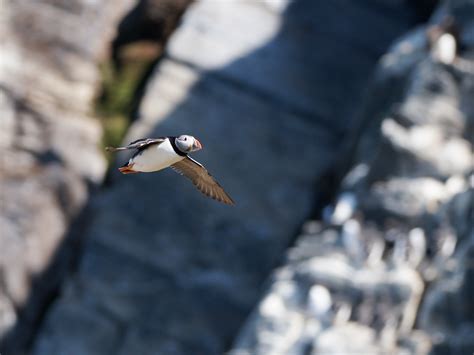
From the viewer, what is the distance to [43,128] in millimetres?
12922

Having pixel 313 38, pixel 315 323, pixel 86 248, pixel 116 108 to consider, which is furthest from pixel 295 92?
pixel 315 323

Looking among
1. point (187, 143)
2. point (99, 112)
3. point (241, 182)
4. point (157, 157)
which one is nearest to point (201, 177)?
point (157, 157)

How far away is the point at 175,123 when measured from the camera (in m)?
13.2

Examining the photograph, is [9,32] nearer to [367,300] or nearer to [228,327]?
[228,327]

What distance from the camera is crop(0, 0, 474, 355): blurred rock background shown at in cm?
969

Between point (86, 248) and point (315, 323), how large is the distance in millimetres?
3552

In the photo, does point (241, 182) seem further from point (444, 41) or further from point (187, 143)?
point (187, 143)

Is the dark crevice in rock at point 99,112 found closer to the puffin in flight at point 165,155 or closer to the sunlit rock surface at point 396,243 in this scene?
the sunlit rock surface at point 396,243

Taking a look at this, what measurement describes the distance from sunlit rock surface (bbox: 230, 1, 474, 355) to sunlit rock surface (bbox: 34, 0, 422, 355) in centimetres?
29

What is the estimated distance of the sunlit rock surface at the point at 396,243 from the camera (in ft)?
29.6

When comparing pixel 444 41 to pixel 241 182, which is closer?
pixel 444 41

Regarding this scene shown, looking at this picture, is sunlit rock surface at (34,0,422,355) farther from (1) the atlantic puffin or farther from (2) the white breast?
(2) the white breast

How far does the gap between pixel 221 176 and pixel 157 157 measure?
6922mm

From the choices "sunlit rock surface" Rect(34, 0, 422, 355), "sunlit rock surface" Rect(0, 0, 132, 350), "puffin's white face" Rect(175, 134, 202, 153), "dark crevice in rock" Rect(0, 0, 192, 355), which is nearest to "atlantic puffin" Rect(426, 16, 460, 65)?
"sunlit rock surface" Rect(34, 0, 422, 355)
